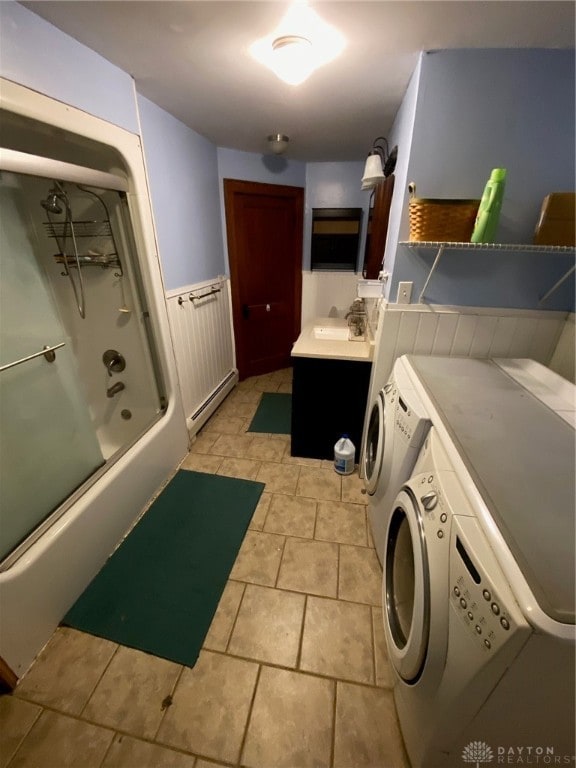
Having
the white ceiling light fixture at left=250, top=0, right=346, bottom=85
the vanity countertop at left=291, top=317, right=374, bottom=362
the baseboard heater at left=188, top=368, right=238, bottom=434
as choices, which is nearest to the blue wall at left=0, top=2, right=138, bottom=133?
the white ceiling light fixture at left=250, top=0, right=346, bottom=85

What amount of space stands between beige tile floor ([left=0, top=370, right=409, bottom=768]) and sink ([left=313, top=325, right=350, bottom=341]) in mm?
1350

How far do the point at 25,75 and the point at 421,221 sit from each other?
5.13 ft

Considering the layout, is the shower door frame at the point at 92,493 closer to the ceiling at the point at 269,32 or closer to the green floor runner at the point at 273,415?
the ceiling at the point at 269,32

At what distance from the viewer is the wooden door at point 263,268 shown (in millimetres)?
2730

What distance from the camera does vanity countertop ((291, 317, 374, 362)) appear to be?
1.73 m

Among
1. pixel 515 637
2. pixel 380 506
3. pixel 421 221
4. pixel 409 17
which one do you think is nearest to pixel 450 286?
pixel 421 221

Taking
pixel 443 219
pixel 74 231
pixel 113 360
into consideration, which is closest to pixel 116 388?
pixel 113 360

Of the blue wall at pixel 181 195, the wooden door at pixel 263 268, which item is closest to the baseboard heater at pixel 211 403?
the wooden door at pixel 263 268

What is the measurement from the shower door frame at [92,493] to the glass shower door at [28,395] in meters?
0.17

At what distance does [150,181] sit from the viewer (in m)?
1.68

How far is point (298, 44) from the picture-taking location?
107 centimetres

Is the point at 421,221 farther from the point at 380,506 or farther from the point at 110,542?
the point at 110,542

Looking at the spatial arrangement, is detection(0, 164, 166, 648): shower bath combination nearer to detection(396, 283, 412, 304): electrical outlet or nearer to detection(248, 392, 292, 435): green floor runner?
detection(248, 392, 292, 435): green floor runner

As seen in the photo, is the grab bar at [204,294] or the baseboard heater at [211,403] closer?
the grab bar at [204,294]
